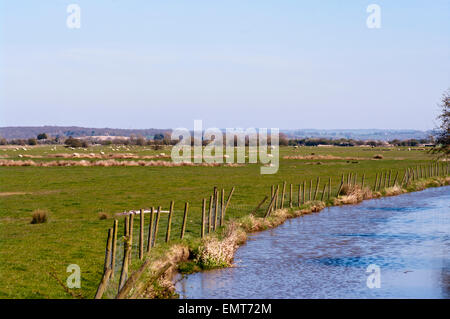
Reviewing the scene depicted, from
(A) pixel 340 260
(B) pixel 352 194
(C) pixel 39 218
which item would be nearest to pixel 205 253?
(A) pixel 340 260

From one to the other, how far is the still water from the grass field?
317 centimetres

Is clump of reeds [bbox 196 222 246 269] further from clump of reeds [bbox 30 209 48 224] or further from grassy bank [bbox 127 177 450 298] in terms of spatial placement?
clump of reeds [bbox 30 209 48 224]

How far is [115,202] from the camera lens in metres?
41.0

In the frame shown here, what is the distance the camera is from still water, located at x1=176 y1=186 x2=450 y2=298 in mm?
19219

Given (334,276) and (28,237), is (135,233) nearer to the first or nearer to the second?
(28,237)

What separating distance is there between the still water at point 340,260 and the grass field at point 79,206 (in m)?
3.17

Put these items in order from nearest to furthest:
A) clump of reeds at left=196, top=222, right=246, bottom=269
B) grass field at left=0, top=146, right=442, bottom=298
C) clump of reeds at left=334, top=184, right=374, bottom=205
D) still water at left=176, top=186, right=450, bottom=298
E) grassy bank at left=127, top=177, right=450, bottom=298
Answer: grassy bank at left=127, top=177, right=450, bottom=298, grass field at left=0, top=146, right=442, bottom=298, still water at left=176, top=186, right=450, bottom=298, clump of reeds at left=196, top=222, right=246, bottom=269, clump of reeds at left=334, top=184, right=374, bottom=205

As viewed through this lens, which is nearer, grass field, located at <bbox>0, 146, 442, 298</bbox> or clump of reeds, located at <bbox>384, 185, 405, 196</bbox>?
grass field, located at <bbox>0, 146, 442, 298</bbox>

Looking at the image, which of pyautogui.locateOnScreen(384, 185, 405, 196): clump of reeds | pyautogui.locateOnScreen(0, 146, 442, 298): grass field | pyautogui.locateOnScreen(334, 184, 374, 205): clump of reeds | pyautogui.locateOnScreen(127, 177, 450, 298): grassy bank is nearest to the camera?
pyautogui.locateOnScreen(127, 177, 450, 298): grassy bank

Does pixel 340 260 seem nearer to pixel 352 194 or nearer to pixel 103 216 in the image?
pixel 103 216

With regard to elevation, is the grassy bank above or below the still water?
above

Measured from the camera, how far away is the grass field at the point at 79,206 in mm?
18219

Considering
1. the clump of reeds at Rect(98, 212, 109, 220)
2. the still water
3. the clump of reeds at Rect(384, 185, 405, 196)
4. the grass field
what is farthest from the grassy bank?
the clump of reeds at Rect(384, 185, 405, 196)

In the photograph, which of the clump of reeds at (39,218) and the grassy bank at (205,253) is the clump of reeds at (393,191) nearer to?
the grassy bank at (205,253)
